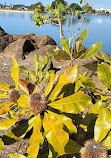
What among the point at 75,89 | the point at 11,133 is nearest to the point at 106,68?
the point at 75,89

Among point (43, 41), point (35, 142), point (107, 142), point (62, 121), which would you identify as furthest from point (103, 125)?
point (43, 41)

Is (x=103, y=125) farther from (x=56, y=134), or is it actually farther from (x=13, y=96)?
(x=13, y=96)

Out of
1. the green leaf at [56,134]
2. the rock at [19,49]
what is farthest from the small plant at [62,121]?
the rock at [19,49]

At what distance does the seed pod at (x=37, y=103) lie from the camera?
0.77m

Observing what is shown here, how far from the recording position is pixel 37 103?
770mm

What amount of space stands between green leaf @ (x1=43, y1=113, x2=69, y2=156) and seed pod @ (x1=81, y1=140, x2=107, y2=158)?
12cm

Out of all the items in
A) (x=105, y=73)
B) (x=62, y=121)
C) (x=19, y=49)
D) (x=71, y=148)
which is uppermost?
(x=105, y=73)

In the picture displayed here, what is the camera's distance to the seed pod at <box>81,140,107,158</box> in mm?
677

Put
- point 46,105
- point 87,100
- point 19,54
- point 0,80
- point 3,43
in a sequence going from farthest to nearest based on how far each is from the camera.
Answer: point 3,43
point 19,54
point 0,80
point 46,105
point 87,100

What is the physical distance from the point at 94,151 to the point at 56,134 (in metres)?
0.17

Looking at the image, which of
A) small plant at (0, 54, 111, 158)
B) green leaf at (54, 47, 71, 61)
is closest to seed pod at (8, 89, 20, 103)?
small plant at (0, 54, 111, 158)

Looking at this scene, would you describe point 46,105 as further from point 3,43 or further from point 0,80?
point 3,43

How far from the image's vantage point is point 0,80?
3.81 m

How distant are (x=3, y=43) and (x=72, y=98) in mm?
6224
